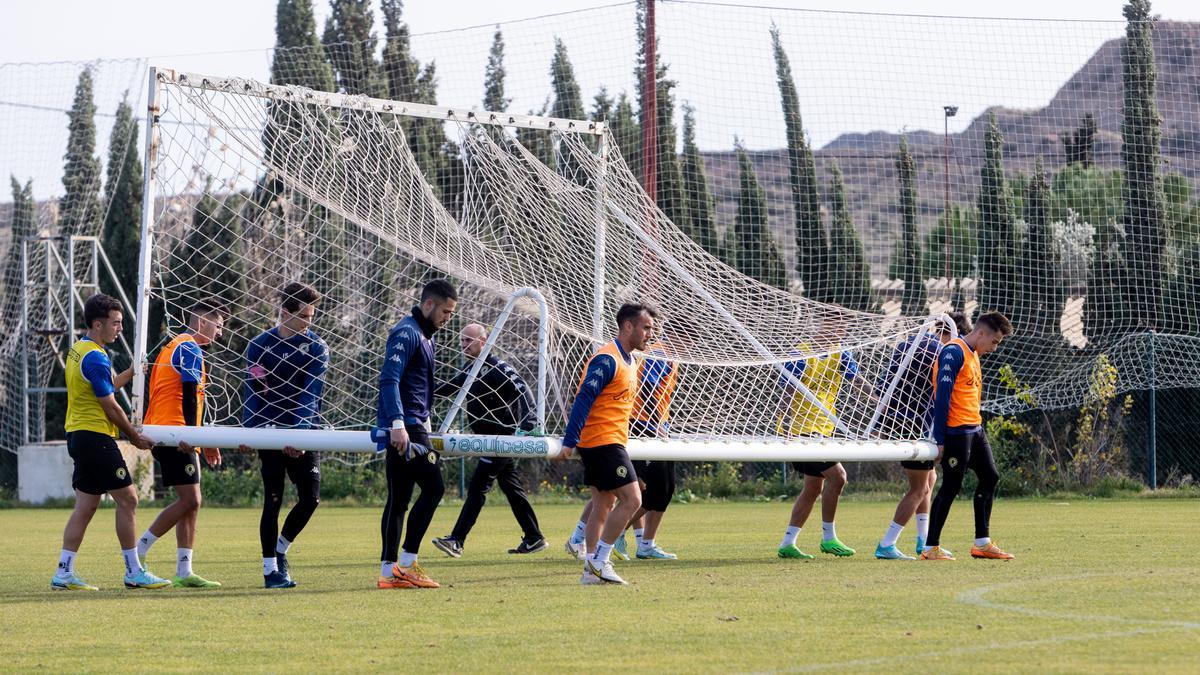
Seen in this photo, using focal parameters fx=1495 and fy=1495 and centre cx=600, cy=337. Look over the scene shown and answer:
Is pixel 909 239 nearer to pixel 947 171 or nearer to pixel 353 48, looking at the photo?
pixel 947 171

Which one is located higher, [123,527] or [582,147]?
[582,147]

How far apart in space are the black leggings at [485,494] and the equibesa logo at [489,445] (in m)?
2.31

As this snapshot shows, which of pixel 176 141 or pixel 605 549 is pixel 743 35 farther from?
pixel 605 549

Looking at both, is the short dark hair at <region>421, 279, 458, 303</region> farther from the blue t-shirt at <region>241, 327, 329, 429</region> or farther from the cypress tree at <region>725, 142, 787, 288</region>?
the cypress tree at <region>725, 142, 787, 288</region>

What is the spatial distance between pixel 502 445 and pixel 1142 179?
14788 millimetres

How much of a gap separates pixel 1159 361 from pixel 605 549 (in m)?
16.0

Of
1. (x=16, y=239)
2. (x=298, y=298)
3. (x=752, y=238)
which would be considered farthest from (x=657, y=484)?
(x=16, y=239)

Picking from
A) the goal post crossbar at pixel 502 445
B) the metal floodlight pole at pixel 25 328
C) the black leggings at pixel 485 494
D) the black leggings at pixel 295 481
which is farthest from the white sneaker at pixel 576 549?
the metal floodlight pole at pixel 25 328

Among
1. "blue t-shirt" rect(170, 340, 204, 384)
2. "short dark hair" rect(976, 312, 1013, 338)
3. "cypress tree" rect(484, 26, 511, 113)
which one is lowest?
"blue t-shirt" rect(170, 340, 204, 384)

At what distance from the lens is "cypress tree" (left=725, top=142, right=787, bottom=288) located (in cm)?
2477

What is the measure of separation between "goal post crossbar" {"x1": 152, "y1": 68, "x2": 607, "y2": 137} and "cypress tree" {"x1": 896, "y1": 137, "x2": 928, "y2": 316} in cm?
932

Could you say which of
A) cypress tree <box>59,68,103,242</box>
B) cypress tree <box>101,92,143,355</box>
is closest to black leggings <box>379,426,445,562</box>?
cypress tree <box>59,68,103,242</box>

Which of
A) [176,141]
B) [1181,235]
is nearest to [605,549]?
[176,141]

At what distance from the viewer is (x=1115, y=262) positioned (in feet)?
76.3
